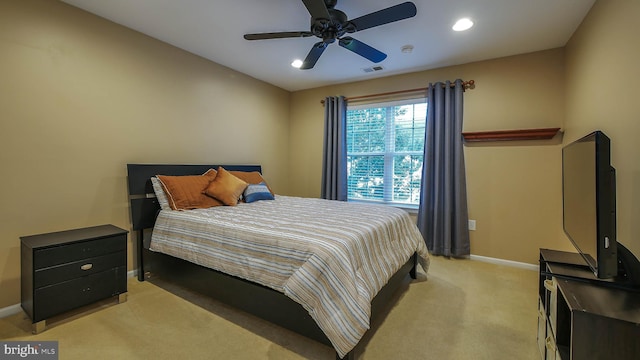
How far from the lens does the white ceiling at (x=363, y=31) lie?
230 cm

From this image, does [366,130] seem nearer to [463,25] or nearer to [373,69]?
[373,69]

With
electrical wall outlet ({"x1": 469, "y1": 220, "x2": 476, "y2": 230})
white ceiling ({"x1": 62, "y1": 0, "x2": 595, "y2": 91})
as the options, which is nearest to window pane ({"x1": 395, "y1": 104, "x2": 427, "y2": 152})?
white ceiling ({"x1": 62, "y1": 0, "x2": 595, "y2": 91})

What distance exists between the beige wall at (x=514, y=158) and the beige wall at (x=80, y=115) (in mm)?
3197

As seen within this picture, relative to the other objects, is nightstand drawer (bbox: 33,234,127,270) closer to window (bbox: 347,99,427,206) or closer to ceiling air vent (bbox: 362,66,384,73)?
window (bbox: 347,99,427,206)

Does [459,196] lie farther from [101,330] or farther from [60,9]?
[60,9]

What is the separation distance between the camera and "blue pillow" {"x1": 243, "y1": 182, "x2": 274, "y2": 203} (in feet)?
11.0

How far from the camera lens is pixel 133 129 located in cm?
283

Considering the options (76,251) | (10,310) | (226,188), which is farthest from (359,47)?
(10,310)

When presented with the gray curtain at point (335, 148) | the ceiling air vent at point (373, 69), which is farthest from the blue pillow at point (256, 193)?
the ceiling air vent at point (373, 69)

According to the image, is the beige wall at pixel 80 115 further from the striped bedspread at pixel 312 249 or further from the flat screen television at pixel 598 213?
the flat screen television at pixel 598 213

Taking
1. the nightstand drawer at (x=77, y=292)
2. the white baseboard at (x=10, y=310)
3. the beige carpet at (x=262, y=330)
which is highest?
the nightstand drawer at (x=77, y=292)

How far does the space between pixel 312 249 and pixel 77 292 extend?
190cm

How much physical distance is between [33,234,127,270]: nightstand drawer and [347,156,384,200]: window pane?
3.11 meters

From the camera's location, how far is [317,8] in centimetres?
185
